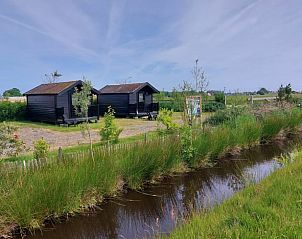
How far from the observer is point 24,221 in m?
5.06

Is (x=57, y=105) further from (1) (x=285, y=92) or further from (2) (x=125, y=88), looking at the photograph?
(1) (x=285, y=92)

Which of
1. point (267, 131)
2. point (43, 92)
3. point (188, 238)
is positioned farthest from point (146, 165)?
point (43, 92)

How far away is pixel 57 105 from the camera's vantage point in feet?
67.9

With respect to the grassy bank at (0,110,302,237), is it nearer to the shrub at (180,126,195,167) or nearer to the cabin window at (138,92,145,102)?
the shrub at (180,126,195,167)

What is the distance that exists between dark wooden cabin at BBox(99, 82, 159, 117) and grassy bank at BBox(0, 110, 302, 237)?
53.3 ft

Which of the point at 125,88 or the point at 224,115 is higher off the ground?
the point at 125,88

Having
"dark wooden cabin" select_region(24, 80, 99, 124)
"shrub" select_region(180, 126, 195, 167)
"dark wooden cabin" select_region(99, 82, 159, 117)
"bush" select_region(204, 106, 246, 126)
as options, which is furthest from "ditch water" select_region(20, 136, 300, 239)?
"dark wooden cabin" select_region(99, 82, 159, 117)

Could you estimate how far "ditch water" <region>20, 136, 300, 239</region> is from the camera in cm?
523

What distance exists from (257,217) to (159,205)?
9.85 ft

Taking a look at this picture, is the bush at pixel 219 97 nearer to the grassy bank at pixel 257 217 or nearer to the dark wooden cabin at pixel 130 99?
the dark wooden cabin at pixel 130 99

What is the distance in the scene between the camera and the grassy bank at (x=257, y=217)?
326 cm

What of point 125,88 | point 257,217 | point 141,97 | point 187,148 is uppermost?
point 125,88

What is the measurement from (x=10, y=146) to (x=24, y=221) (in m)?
3.40

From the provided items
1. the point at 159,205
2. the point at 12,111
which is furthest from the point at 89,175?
the point at 12,111
